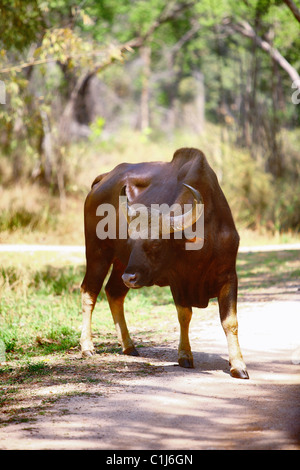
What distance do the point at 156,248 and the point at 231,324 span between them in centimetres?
96

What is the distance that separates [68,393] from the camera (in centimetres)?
547

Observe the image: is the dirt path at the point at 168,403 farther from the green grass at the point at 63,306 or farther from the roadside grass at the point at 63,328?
the green grass at the point at 63,306

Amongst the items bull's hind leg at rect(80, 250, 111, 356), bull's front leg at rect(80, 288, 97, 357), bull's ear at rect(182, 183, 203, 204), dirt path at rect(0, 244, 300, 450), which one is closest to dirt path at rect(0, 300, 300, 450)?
dirt path at rect(0, 244, 300, 450)

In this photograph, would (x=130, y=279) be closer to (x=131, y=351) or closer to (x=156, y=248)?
(x=156, y=248)

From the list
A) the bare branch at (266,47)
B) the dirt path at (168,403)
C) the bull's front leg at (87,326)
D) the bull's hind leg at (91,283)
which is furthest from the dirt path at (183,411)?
the bare branch at (266,47)

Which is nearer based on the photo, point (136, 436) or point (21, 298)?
point (136, 436)

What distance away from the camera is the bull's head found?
571 cm

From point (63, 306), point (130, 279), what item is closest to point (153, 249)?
point (130, 279)

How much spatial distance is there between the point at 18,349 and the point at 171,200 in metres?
2.69

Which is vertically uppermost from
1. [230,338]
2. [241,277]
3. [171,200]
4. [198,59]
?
[198,59]

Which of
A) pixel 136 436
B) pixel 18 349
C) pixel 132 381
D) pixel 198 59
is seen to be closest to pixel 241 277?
pixel 18 349

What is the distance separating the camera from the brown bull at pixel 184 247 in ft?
19.1

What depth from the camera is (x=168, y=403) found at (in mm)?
5074

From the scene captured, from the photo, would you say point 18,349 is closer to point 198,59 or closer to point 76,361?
point 76,361
